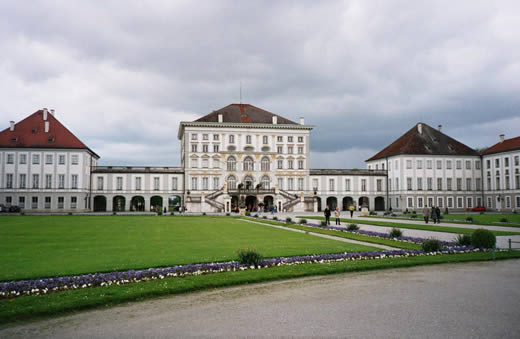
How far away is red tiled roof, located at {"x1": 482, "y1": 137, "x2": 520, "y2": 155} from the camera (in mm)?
60125

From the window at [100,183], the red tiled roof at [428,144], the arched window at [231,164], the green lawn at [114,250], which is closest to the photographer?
the green lawn at [114,250]

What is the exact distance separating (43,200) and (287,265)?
54.7 meters

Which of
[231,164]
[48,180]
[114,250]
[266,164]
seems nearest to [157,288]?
[114,250]

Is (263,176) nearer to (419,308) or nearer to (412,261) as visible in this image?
(412,261)

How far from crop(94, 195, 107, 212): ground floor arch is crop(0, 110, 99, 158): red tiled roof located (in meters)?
10.7

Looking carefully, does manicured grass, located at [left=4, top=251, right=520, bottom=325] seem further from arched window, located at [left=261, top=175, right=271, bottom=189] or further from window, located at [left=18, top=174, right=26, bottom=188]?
window, located at [left=18, top=174, right=26, bottom=188]

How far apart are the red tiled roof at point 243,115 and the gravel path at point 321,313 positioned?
5694cm

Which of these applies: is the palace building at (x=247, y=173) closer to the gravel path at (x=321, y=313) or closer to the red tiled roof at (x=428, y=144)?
the red tiled roof at (x=428, y=144)

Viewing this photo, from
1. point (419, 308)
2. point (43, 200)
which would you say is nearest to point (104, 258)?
point (419, 308)

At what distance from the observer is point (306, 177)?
67750 mm

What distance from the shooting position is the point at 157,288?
9.41 metres

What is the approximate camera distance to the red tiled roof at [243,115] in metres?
66.3

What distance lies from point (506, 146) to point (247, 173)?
3942 cm

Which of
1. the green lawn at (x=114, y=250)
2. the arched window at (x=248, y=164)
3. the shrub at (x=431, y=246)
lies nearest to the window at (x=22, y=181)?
the arched window at (x=248, y=164)
